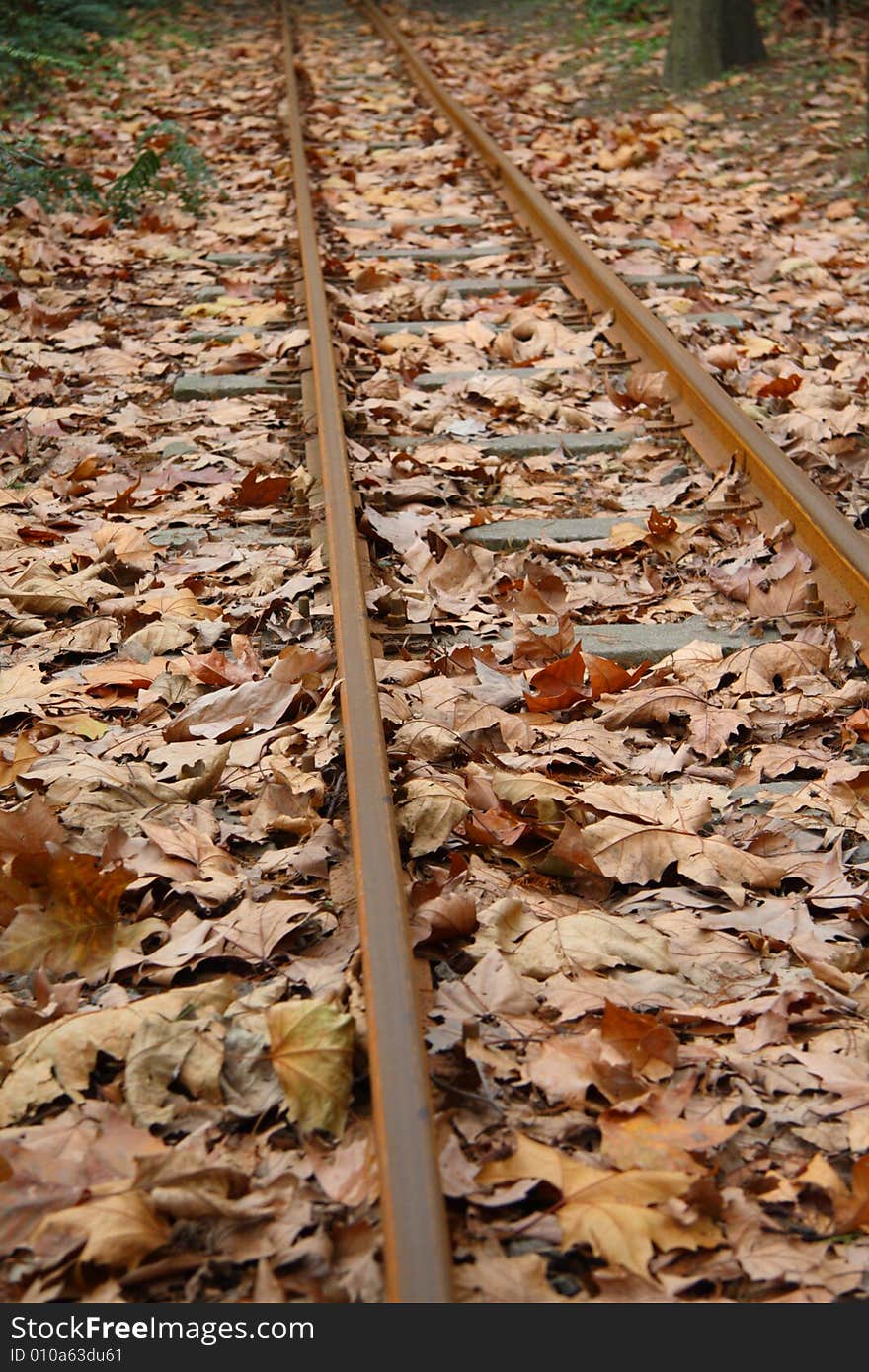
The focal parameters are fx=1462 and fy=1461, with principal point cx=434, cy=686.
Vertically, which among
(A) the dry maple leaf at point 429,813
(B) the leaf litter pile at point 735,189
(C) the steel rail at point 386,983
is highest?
(C) the steel rail at point 386,983

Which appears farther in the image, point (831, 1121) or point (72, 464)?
point (72, 464)

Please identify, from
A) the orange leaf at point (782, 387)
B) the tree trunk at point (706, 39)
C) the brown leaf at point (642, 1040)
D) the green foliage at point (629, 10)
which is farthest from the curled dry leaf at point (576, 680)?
the green foliage at point (629, 10)

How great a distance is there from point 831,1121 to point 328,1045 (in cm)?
81

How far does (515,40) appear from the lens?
51.1 feet

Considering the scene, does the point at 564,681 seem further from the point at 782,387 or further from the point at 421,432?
the point at 782,387

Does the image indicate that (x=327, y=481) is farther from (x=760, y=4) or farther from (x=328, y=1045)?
(x=760, y=4)

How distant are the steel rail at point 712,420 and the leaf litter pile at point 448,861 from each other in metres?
0.09

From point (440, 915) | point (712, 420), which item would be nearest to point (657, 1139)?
point (440, 915)

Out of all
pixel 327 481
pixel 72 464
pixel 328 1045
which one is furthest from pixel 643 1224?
pixel 72 464

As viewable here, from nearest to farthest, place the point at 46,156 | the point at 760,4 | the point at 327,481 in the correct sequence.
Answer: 1. the point at 327,481
2. the point at 46,156
3. the point at 760,4

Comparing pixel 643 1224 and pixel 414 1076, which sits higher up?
pixel 414 1076

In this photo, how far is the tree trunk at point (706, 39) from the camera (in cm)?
1224

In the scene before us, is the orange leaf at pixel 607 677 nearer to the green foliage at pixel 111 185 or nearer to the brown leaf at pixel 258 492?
the brown leaf at pixel 258 492

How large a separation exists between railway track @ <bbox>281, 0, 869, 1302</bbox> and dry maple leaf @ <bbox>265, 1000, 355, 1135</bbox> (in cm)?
10
